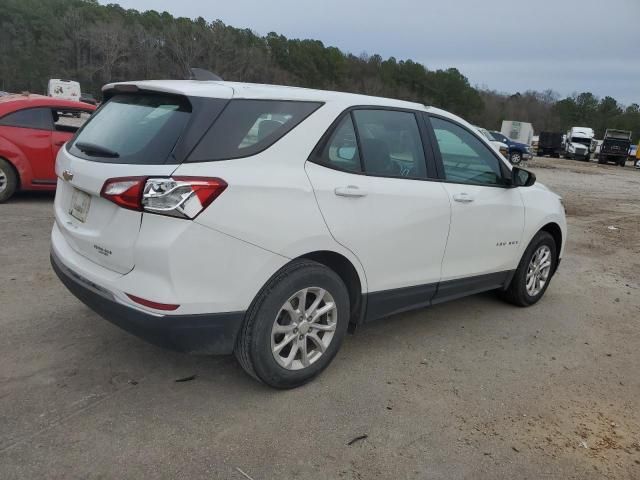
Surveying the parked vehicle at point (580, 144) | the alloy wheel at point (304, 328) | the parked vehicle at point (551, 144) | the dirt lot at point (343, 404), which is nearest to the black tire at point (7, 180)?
the dirt lot at point (343, 404)

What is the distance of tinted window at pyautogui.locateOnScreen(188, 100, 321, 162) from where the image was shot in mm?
2787

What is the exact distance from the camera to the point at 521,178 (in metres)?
4.57

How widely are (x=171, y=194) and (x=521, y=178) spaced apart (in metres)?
3.10

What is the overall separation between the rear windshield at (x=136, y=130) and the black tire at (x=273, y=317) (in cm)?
88

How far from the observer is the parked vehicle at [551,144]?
45188 millimetres

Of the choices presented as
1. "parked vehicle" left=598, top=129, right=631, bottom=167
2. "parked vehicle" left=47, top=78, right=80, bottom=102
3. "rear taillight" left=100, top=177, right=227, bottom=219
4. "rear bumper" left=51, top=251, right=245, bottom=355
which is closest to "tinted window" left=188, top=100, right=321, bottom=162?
"rear taillight" left=100, top=177, right=227, bottom=219

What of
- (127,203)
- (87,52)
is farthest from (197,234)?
(87,52)

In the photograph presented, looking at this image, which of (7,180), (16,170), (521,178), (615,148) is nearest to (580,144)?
(615,148)

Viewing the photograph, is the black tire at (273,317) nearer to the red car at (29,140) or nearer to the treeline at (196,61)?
the red car at (29,140)

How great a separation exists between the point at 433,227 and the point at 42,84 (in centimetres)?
7311

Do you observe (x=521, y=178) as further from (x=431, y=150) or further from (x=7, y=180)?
(x=7, y=180)

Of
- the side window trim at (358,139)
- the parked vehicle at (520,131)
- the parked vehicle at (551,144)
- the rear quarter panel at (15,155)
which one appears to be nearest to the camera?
the side window trim at (358,139)

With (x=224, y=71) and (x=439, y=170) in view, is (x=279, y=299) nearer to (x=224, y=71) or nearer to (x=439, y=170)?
(x=439, y=170)

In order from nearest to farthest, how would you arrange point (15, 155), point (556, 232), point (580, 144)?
1. point (556, 232)
2. point (15, 155)
3. point (580, 144)
